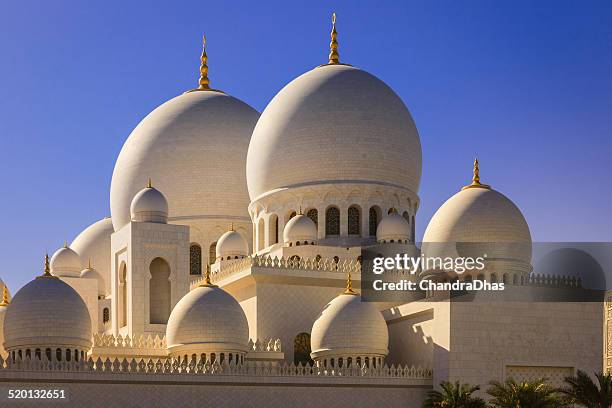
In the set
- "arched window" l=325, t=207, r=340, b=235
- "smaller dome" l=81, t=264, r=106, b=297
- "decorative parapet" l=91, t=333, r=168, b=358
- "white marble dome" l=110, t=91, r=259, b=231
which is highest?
"white marble dome" l=110, t=91, r=259, b=231

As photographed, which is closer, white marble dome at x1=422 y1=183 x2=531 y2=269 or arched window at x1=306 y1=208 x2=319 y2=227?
white marble dome at x1=422 y1=183 x2=531 y2=269

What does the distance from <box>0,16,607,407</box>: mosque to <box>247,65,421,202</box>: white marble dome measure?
58mm

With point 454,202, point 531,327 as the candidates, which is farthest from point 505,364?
point 454,202

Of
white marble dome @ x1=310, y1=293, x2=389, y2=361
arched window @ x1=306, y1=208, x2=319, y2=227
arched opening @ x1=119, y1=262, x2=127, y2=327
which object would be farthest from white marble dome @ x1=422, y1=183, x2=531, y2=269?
arched opening @ x1=119, y1=262, x2=127, y2=327

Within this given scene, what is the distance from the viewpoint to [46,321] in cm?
3155

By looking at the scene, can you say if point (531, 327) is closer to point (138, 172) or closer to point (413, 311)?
point (413, 311)

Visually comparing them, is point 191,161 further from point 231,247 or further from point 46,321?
point 46,321

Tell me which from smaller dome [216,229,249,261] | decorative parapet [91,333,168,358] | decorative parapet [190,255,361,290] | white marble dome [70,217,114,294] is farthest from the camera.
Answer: white marble dome [70,217,114,294]

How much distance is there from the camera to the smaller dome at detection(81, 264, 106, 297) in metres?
46.9

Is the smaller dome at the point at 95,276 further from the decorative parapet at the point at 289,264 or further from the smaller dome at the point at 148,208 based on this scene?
the decorative parapet at the point at 289,264

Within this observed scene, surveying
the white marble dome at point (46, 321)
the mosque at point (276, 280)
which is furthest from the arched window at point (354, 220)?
the white marble dome at point (46, 321)

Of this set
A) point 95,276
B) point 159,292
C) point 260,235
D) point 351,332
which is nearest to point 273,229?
point 260,235

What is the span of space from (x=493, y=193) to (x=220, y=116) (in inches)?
464

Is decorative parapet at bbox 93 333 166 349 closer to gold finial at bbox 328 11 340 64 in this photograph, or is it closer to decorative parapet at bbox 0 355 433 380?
decorative parapet at bbox 0 355 433 380
